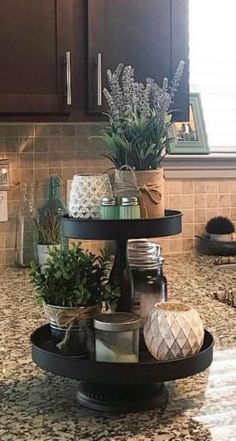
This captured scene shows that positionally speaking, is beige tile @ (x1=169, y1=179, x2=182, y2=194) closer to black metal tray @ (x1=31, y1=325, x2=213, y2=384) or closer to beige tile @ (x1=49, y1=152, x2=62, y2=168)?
beige tile @ (x1=49, y1=152, x2=62, y2=168)

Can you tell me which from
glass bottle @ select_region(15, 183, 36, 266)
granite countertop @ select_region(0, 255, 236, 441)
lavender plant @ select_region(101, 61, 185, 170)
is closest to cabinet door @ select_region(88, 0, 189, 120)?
glass bottle @ select_region(15, 183, 36, 266)

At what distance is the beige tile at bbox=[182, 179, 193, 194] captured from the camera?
2934 millimetres

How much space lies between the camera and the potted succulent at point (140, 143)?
1216 millimetres

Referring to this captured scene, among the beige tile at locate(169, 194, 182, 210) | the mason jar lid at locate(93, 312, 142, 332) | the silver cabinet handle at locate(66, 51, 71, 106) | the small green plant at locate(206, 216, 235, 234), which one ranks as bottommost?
the mason jar lid at locate(93, 312, 142, 332)

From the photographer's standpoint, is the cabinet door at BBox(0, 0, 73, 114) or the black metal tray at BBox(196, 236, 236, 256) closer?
the cabinet door at BBox(0, 0, 73, 114)

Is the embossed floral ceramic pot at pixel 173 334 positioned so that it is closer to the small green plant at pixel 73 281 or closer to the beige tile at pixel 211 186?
the small green plant at pixel 73 281

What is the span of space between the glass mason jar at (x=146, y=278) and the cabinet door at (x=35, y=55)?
44.8 inches

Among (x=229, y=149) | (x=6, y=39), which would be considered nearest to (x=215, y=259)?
(x=229, y=149)

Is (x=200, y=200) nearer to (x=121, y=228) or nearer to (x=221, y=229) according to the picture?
(x=221, y=229)

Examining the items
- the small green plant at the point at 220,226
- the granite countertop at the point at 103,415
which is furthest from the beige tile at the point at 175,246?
the granite countertop at the point at 103,415

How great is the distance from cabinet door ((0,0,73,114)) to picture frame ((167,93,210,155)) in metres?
0.73

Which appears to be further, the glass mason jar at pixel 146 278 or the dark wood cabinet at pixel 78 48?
the dark wood cabinet at pixel 78 48

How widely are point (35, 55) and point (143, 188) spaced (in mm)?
1188

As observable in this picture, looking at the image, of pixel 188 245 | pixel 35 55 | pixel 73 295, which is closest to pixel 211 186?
pixel 188 245
